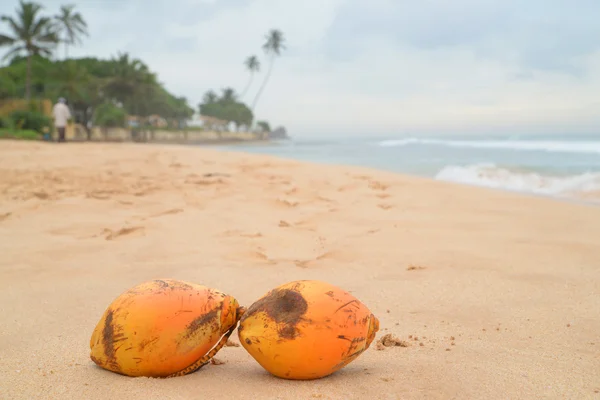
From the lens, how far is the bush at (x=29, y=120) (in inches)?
871

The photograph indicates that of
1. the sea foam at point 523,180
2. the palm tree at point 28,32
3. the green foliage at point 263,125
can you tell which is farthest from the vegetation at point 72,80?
the green foliage at point 263,125

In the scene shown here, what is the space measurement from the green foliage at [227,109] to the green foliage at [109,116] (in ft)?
120

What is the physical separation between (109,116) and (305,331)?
4577 cm

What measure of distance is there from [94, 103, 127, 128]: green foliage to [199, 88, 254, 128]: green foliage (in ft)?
120

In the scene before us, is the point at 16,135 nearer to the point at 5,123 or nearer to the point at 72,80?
the point at 5,123

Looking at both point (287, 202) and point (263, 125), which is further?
point (263, 125)

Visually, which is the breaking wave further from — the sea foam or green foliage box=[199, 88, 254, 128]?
green foliage box=[199, 88, 254, 128]

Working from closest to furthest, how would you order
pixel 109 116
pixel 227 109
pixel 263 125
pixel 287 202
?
pixel 287 202
pixel 109 116
pixel 227 109
pixel 263 125

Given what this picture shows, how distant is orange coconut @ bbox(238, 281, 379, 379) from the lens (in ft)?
4.58

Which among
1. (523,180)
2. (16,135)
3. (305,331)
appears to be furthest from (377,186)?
(16,135)

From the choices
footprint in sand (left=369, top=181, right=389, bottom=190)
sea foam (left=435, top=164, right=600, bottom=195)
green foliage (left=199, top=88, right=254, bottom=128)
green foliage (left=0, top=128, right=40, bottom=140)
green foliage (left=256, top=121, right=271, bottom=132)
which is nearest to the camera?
footprint in sand (left=369, top=181, right=389, bottom=190)


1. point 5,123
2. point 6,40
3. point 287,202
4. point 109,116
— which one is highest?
point 6,40

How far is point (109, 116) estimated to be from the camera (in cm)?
4322

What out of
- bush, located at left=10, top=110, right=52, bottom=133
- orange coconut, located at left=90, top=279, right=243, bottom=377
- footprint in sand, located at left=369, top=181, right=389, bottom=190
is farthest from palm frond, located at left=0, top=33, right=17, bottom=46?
orange coconut, located at left=90, top=279, right=243, bottom=377
